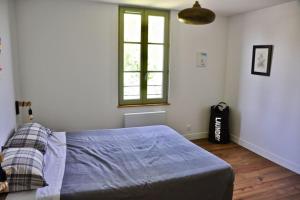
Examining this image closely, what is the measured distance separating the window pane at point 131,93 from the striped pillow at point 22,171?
83.9 inches

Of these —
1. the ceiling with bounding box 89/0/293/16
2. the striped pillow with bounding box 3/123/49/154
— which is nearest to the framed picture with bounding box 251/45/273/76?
the ceiling with bounding box 89/0/293/16

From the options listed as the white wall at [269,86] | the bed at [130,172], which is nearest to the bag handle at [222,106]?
the white wall at [269,86]

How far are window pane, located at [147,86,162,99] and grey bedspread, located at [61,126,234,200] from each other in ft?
4.63

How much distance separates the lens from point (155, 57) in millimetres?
4012

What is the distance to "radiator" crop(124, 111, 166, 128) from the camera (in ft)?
12.5

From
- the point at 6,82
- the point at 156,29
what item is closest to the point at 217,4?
the point at 156,29

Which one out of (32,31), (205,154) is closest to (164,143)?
(205,154)

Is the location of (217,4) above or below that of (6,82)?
above

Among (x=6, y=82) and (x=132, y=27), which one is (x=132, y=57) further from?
(x=6, y=82)

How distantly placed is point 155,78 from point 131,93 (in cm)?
50

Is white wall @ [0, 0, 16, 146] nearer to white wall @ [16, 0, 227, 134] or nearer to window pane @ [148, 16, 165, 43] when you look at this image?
white wall @ [16, 0, 227, 134]

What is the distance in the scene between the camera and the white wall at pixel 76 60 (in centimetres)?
327

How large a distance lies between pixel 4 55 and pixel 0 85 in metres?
0.46

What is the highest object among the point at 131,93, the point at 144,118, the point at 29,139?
the point at 131,93
